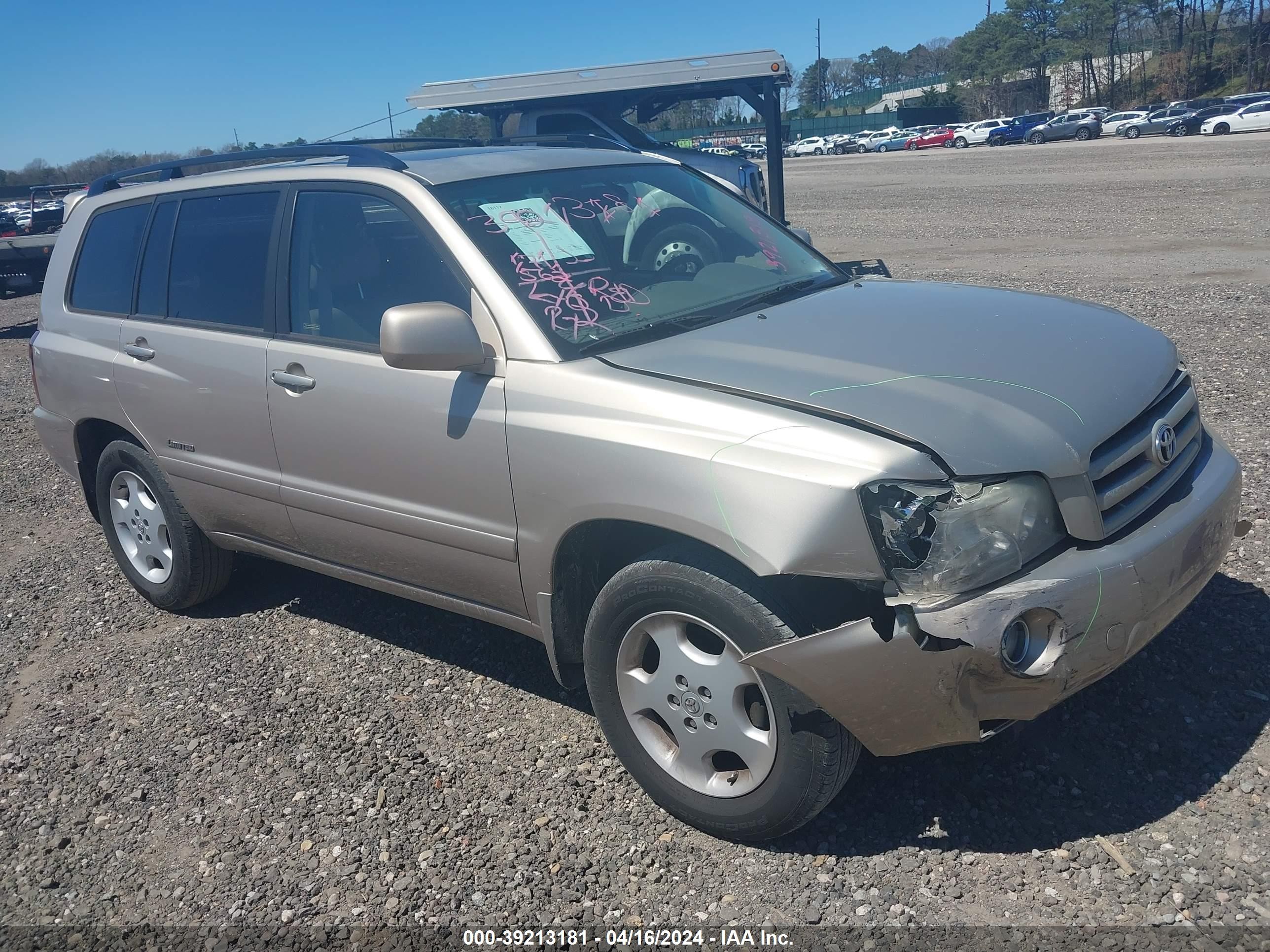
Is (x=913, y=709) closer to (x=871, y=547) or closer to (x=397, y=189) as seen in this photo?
(x=871, y=547)

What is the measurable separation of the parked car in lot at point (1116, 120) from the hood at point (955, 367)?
53.2m

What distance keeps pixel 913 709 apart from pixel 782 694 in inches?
12.9

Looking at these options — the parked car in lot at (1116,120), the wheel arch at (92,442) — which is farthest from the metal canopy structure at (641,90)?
the parked car in lot at (1116,120)

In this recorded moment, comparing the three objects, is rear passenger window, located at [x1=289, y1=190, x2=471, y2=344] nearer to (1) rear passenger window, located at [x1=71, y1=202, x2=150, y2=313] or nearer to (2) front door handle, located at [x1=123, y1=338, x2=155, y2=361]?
(2) front door handle, located at [x1=123, y1=338, x2=155, y2=361]

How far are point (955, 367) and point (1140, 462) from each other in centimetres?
56

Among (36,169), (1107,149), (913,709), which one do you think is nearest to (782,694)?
(913,709)

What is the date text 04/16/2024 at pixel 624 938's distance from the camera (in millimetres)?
2635

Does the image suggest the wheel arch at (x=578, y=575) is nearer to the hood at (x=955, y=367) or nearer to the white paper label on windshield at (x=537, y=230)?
the hood at (x=955, y=367)

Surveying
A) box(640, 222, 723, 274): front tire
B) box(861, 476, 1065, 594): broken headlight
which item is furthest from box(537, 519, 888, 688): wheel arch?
box(640, 222, 723, 274): front tire

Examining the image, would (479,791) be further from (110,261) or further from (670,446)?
(110,261)

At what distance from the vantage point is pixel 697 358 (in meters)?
3.03

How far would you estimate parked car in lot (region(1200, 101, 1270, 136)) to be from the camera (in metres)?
40.2

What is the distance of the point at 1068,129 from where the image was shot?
166 ft

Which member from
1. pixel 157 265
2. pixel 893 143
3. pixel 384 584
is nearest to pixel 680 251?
pixel 384 584
